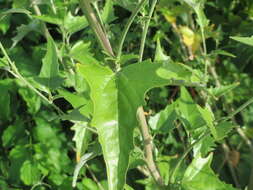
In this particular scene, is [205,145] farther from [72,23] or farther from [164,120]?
[72,23]

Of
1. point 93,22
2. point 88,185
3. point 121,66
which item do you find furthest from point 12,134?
point 93,22

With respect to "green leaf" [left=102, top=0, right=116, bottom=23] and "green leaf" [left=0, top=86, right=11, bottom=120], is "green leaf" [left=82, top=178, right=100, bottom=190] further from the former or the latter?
"green leaf" [left=102, top=0, right=116, bottom=23]

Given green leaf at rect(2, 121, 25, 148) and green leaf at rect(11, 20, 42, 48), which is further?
green leaf at rect(2, 121, 25, 148)

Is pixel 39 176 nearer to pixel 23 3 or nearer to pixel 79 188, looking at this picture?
pixel 79 188

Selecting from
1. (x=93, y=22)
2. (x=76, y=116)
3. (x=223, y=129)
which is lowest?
(x=223, y=129)

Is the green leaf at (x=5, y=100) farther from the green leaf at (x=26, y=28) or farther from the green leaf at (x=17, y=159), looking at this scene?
the green leaf at (x=26, y=28)

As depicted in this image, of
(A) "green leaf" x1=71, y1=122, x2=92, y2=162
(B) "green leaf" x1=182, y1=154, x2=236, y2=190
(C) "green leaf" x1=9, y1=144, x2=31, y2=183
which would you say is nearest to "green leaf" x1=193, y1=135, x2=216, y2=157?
(B) "green leaf" x1=182, y1=154, x2=236, y2=190
